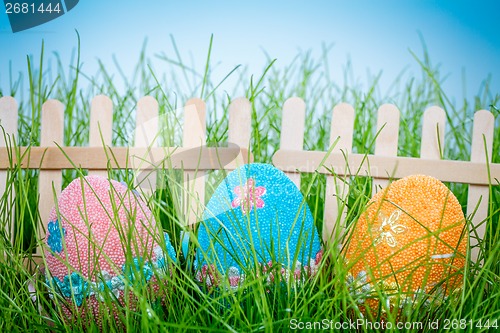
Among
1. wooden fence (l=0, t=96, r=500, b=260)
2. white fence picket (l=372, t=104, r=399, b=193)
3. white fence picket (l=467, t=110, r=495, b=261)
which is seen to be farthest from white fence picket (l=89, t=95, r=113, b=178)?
white fence picket (l=467, t=110, r=495, b=261)

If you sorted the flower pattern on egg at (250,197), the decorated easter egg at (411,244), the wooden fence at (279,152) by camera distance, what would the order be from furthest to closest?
the wooden fence at (279,152) → the flower pattern on egg at (250,197) → the decorated easter egg at (411,244)

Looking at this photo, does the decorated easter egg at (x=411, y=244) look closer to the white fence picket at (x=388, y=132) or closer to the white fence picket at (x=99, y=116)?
the white fence picket at (x=388, y=132)

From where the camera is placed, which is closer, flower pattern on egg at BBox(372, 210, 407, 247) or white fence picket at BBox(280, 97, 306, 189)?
flower pattern on egg at BBox(372, 210, 407, 247)

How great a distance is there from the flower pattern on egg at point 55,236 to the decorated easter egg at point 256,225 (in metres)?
0.24

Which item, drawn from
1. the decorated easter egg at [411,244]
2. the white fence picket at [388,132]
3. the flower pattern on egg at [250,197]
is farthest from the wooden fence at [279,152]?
the decorated easter egg at [411,244]

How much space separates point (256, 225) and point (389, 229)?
→ 22cm

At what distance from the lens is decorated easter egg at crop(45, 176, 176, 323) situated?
99 cm

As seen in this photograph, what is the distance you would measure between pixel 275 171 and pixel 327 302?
279mm

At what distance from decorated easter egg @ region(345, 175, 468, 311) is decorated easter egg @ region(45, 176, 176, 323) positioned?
0.33m

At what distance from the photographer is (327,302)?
3.04ft

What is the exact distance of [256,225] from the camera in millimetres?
1023

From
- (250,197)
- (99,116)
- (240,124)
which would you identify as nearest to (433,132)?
(240,124)

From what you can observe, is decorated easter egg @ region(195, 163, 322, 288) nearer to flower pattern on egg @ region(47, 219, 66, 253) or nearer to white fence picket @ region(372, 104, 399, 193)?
flower pattern on egg @ region(47, 219, 66, 253)

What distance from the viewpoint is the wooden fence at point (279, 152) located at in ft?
4.49
